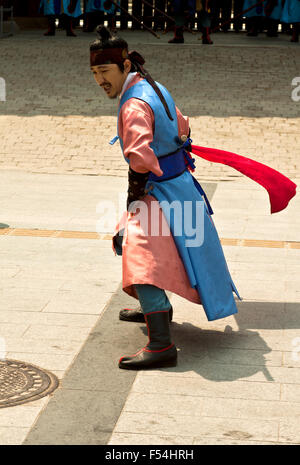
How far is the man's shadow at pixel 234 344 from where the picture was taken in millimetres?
5027

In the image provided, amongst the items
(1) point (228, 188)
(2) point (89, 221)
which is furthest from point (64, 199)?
(1) point (228, 188)

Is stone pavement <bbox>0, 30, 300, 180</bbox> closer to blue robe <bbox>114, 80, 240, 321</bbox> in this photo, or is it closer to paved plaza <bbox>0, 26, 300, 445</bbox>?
paved plaza <bbox>0, 26, 300, 445</bbox>

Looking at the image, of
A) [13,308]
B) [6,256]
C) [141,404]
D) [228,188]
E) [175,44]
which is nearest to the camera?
[141,404]

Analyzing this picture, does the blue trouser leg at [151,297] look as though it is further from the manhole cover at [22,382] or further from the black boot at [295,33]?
the black boot at [295,33]

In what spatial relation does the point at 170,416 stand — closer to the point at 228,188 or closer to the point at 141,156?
the point at 141,156

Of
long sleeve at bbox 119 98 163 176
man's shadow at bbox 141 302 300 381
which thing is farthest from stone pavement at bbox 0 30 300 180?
long sleeve at bbox 119 98 163 176

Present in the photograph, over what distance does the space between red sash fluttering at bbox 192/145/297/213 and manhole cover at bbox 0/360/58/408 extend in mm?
1712

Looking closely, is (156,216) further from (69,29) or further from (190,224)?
(69,29)

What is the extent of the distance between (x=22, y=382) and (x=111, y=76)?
1777 millimetres

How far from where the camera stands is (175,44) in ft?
54.4

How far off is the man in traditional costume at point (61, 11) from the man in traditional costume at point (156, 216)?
1295 cm

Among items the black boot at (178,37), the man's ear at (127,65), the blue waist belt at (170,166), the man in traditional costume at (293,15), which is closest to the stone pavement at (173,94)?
the black boot at (178,37)

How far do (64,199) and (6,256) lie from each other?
2.14 m

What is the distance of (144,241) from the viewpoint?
5062mm
